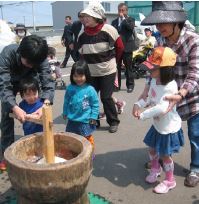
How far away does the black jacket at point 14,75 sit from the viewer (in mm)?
3119

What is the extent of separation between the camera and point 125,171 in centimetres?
371

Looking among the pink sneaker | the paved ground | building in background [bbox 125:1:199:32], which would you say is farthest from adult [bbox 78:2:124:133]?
building in background [bbox 125:1:199:32]

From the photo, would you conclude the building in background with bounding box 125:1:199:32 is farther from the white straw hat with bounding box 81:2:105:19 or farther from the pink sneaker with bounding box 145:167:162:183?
the pink sneaker with bounding box 145:167:162:183

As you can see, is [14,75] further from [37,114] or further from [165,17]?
[165,17]

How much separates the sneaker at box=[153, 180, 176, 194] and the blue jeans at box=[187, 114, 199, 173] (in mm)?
273

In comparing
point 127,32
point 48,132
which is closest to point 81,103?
point 48,132

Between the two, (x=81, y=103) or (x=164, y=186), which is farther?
(x=81, y=103)

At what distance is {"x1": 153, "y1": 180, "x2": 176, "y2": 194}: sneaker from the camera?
3236 mm

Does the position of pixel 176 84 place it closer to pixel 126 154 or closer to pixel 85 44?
pixel 126 154

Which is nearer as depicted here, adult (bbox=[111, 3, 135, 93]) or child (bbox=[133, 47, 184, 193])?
child (bbox=[133, 47, 184, 193])

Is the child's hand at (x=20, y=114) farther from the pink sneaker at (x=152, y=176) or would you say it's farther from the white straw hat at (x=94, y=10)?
the white straw hat at (x=94, y=10)

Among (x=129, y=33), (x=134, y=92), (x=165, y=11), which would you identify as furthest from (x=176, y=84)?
(x=129, y=33)

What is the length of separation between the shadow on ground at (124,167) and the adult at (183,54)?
474 mm

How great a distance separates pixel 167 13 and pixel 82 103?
130 centimetres
